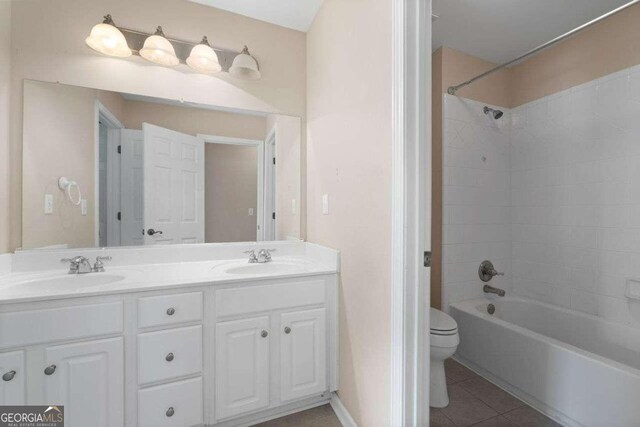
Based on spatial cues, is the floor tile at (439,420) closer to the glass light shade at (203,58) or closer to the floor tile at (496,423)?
the floor tile at (496,423)

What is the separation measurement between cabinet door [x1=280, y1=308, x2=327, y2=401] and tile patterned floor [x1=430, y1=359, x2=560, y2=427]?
2.21ft

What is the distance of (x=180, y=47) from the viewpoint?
5.57ft

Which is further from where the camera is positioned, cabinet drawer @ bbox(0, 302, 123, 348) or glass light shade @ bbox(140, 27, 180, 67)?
glass light shade @ bbox(140, 27, 180, 67)

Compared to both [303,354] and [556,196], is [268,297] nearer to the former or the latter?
[303,354]

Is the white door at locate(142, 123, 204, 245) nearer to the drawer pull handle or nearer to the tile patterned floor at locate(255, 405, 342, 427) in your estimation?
the drawer pull handle

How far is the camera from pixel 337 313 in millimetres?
1583

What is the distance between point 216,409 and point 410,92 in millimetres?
1681

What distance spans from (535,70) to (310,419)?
3049 millimetres

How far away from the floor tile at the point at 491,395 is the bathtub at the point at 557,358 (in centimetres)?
6

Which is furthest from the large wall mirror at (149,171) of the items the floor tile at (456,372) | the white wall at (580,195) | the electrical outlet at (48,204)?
the white wall at (580,195)

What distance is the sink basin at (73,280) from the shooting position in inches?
51.0

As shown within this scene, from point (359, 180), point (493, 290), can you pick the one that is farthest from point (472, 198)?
point (359, 180)

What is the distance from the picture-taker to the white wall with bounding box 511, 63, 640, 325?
5.76 ft

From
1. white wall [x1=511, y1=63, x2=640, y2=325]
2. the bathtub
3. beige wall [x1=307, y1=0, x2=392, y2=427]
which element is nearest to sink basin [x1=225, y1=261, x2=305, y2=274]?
beige wall [x1=307, y1=0, x2=392, y2=427]
